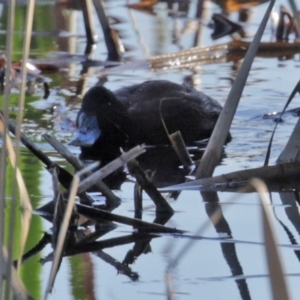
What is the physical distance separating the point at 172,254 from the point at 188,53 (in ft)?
10.7

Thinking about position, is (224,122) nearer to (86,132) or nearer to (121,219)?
(121,219)

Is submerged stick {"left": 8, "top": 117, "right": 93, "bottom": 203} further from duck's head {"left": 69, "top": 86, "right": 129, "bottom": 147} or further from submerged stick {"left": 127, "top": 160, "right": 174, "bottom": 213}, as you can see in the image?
duck's head {"left": 69, "top": 86, "right": 129, "bottom": 147}

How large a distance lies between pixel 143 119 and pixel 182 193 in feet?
3.34

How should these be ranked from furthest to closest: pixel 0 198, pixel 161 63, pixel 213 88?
pixel 161 63 < pixel 213 88 < pixel 0 198

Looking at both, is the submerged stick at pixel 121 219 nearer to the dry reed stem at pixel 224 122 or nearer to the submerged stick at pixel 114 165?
the submerged stick at pixel 114 165

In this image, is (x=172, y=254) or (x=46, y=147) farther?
(x=46, y=147)

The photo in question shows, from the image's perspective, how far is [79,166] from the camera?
2852 mm

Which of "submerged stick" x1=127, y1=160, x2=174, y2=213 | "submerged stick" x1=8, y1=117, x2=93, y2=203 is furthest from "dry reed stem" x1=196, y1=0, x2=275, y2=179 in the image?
"submerged stick" x1=8, y1=117, x2=93, y2=203

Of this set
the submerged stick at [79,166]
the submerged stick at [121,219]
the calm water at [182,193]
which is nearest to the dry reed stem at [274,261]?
the calm water at [182,193]

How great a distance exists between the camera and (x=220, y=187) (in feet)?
10.3

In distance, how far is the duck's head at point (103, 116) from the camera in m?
4.03

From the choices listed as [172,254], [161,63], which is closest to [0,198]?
[172,254]

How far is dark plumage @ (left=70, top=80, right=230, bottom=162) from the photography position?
3984 millimetres

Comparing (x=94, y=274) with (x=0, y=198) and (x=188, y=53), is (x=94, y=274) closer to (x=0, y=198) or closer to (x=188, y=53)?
(x=0, y=198)
